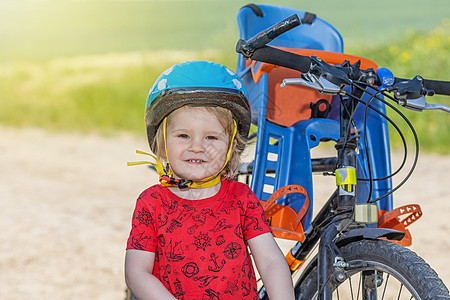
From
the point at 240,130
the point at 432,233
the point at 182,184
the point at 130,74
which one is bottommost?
the point at 432,233

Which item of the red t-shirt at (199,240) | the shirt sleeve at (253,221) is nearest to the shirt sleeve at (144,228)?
the red t-shirt at (199,240)

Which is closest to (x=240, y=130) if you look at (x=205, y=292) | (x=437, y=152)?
(x=205, y=292)

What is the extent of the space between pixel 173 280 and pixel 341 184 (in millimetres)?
783

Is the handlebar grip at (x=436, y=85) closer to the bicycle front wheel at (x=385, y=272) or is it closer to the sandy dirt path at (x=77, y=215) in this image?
the bicycle front wheel at (x=385, y=272)

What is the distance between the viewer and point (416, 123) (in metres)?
11.1

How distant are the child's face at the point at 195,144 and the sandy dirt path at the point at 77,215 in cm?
254

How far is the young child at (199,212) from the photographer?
2.32m

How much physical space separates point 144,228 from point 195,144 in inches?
16.0

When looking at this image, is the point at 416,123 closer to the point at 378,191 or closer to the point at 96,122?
the point at 96,122

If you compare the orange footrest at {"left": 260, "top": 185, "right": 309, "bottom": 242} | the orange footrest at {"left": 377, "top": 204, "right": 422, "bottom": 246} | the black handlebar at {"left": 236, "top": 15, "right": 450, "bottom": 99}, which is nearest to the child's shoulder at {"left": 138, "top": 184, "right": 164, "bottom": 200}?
the orange footrest at {"left": 260, "top": 185, "right": 309, "bottom": 242}

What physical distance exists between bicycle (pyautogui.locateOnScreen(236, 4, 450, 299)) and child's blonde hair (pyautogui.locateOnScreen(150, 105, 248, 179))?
0.78 ft

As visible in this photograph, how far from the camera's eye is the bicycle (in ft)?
6.93

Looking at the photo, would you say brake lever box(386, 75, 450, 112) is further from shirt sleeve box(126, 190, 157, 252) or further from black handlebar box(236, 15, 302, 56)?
shirt sleeve box(126, 190, 157, 252)

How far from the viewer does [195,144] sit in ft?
7.91
